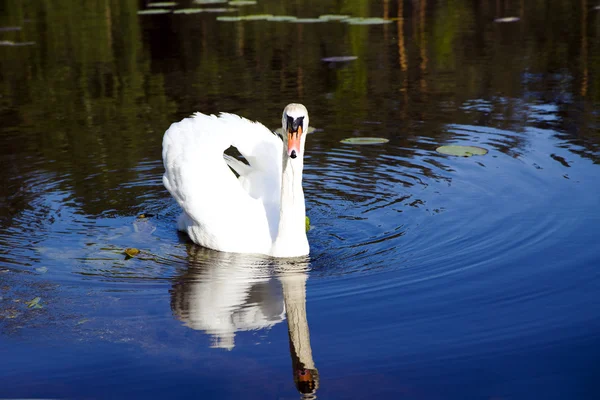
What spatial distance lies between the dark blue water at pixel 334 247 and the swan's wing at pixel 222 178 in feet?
0.86

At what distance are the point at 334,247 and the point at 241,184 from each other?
127 centimetres

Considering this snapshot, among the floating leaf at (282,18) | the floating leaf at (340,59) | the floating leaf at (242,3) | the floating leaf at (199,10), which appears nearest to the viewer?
the floating leaf at (340,59)

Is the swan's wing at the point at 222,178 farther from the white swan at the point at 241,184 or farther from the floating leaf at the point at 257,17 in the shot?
the floating leaf at the point at 257,17

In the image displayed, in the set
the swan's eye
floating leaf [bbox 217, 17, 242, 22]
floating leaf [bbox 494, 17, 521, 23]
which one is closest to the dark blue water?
the swan's eye

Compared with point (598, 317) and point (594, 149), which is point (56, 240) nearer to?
point (598, 317)

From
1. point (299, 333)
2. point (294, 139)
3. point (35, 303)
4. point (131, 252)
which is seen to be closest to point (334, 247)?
point (294, 139)

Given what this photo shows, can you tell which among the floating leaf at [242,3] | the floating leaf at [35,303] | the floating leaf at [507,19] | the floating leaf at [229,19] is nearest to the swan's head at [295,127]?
the floating leaf at [35,303]

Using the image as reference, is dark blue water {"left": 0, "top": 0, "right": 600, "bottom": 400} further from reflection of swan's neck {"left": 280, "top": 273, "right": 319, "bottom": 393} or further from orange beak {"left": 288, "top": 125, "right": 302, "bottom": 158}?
orange beak {"left": 288, "top": 125, "right": 302, "bottom": 158}

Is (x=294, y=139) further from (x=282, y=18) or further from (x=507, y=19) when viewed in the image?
(x=282, y=18)

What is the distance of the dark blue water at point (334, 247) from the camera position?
4613mm

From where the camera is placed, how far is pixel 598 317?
518 centimetres

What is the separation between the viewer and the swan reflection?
16.1 feet

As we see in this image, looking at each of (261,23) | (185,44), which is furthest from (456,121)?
(261,23)

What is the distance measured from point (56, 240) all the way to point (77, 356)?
2.31 meters
